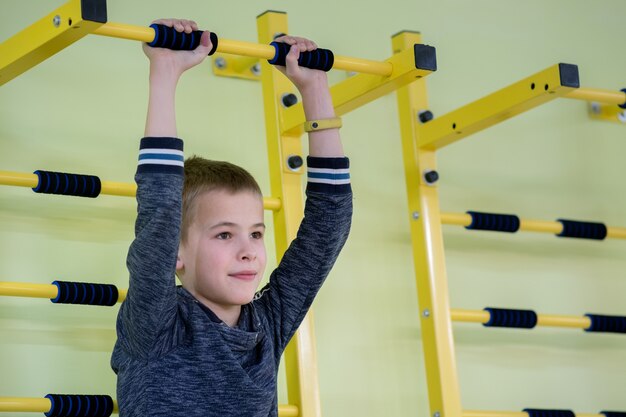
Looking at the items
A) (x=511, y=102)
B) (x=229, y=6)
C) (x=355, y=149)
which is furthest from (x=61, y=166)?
(x=511, y=102)

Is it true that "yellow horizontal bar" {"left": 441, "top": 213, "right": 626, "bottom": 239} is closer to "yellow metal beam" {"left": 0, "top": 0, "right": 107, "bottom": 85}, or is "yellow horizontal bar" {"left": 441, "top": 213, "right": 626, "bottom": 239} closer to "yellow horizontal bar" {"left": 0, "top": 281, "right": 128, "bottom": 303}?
"yellow horizontal bar" {"left": 0, "top": 281, "right": 128, "bottom": 303}

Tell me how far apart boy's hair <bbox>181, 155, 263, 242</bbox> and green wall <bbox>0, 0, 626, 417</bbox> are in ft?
2.08

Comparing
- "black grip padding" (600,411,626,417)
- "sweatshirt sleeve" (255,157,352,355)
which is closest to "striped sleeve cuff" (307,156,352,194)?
"sweatshirt sleeve" (255,157,352,355)

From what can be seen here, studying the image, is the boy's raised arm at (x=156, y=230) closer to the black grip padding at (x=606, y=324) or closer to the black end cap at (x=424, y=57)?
the black end cap at (x=424, y=57)

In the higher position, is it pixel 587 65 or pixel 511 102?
pixel 587 65

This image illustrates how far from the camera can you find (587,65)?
3180 millimetres

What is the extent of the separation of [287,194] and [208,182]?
22.7 inches

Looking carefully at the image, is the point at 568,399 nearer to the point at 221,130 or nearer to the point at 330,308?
the point at 330,308

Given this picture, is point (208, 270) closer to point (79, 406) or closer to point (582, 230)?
point (79, 406)

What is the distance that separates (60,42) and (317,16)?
1.13 meters

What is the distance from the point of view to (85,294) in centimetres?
211

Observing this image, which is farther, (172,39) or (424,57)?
(424,57)

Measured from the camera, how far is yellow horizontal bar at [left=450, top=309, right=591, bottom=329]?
2535mm

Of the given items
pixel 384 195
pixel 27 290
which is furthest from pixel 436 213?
pixel 27 290
